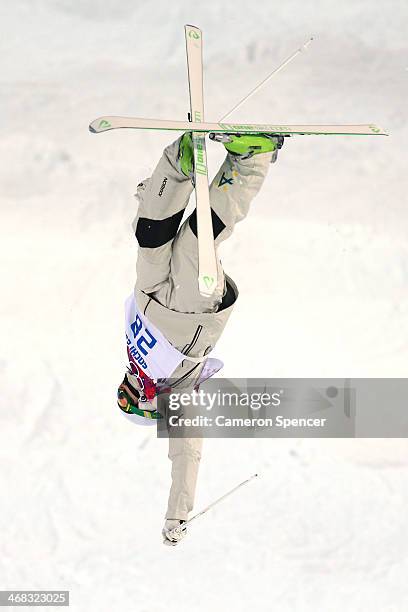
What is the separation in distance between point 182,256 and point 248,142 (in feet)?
2.16

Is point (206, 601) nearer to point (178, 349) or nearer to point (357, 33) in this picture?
point (178, 349)

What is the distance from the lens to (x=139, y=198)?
3.90 m

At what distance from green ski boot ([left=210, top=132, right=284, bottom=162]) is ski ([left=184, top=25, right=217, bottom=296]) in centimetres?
9

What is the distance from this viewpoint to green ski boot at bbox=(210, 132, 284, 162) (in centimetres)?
347

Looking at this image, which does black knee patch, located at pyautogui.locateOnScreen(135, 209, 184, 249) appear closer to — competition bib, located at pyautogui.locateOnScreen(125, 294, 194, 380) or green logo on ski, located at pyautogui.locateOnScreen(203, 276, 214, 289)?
competition bib, located at pyautogui.locateOnScreen(125, 294, 194, 380)

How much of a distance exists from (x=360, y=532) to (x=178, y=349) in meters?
1.87

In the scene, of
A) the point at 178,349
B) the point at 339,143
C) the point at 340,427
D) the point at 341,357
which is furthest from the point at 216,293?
the point at 339,143

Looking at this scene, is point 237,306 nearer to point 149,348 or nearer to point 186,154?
point 149,348

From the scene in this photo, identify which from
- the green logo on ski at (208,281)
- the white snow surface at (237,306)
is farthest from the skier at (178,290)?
the white snow surface at (237,306)

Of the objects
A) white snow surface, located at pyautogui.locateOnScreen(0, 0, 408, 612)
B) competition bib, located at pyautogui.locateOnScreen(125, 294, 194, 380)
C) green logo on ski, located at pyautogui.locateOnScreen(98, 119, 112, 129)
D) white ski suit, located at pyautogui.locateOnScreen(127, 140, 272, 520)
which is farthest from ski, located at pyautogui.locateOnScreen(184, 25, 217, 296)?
white snow surface, located at pyautogui.locateOnScreen(0, 0, 408, 612)

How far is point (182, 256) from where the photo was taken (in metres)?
3.94

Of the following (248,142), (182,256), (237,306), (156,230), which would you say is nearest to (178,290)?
(182,256)

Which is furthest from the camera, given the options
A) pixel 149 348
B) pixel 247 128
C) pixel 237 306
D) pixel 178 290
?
pixel 237 306

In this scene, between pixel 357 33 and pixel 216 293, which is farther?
pixel 357 33
